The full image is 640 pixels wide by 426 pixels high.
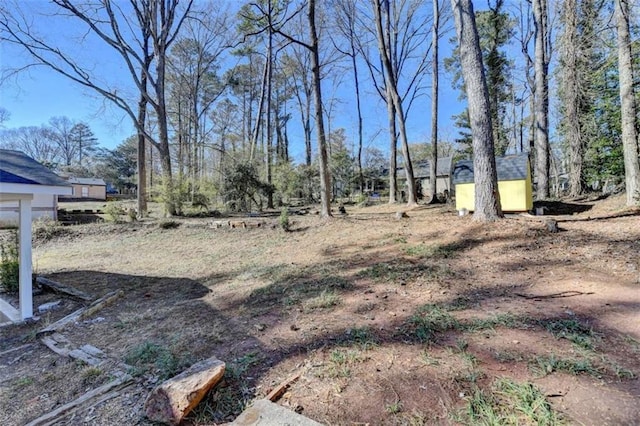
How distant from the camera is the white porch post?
153 inches

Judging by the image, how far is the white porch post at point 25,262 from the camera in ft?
12.8

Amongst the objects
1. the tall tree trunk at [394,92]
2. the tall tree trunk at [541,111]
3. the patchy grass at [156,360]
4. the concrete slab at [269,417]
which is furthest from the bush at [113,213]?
the tall tree trunk at [541,111]

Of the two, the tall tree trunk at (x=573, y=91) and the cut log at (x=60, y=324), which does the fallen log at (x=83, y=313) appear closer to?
the cut log at (x=60, y=324)

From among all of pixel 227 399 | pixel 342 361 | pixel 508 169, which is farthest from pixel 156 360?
pixel 508 169

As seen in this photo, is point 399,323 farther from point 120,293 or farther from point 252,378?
point 120,293

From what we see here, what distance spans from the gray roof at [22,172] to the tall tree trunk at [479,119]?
6343mm

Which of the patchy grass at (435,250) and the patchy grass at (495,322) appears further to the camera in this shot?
the patchy grass at (435,250)

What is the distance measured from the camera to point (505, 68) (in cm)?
1545

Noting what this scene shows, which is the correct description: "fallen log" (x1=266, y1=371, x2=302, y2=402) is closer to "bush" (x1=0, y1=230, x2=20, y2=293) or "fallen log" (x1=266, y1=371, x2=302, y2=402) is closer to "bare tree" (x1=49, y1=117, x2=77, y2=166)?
"bush" (x1=0, y1=230, x2=20, y2=293)

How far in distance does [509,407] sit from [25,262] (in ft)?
17.8

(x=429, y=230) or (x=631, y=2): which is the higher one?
(x=631, y=2)

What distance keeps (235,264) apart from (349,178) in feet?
53.1

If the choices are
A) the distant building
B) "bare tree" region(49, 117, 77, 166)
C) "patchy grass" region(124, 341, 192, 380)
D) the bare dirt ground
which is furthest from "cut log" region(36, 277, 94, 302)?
"bare tree" region(49, 117, 77, 166)

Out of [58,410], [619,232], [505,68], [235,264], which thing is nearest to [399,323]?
[58,410]
